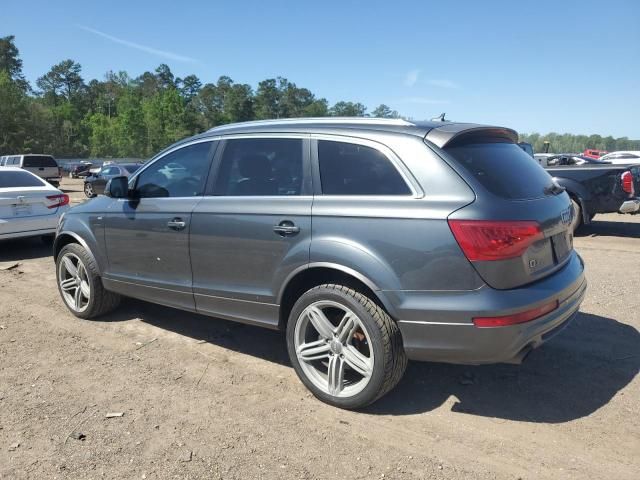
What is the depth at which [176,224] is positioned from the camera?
4.12m

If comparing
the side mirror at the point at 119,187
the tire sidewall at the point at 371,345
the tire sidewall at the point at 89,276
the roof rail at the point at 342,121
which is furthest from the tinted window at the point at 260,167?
the tire sidewall at the point at 89,276

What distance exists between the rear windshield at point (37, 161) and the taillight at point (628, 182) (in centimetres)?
2658

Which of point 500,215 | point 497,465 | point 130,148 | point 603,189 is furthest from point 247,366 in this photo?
point 130,148

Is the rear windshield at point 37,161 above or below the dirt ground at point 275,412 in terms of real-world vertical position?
above

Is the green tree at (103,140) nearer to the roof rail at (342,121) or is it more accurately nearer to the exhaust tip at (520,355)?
the roof rail at (342,121)

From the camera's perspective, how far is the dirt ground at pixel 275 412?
2.76 meters

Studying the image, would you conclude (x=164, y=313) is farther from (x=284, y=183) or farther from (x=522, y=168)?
(x=522, y=168)

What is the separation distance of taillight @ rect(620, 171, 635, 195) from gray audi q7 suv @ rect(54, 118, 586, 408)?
7.11m

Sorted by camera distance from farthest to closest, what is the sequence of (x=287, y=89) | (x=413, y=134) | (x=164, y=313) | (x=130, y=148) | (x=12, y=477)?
(x=287, y=89)
(x=130, y=148)
(x=164, y=313)
(x=413, y=134)
(x=12, y=477)

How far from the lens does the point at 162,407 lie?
→ 134 inches

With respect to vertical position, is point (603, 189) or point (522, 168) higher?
point (522, 168)

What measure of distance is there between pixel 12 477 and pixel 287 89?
12251 centimetres

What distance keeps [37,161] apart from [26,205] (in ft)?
68.8

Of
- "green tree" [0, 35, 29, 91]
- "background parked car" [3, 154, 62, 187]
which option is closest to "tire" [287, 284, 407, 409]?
"background parked car" [3, 154, 62, 187]
